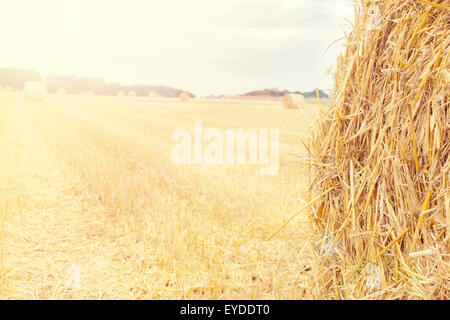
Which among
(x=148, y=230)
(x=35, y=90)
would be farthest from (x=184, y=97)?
(x=148, y=230)

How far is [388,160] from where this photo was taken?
2258 mm

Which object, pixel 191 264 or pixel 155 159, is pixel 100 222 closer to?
pixel 191 264

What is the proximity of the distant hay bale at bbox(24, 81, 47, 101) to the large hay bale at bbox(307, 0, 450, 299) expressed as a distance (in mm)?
24054

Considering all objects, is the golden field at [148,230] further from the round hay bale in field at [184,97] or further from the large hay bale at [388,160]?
the round hay bale in field at [184,97]

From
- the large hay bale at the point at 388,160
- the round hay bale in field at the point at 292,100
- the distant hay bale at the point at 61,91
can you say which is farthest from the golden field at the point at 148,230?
the distant hay bale at the point at 61,91

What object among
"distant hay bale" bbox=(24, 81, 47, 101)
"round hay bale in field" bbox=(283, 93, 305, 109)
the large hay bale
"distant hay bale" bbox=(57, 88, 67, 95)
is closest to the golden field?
the large hay bale

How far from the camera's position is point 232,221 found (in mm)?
Result: 3934

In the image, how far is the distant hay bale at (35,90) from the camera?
22.9 metres

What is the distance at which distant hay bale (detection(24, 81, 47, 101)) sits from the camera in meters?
22.9

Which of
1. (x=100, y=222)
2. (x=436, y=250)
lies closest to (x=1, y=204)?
(x=100, y=222)

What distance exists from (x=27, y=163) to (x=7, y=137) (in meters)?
3.44

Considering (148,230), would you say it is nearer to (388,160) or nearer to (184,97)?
(388,160)

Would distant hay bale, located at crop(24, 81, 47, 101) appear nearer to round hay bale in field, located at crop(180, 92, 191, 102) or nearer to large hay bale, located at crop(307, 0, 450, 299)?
round hay bale in field, located at crop(180, 92, 191, 102)

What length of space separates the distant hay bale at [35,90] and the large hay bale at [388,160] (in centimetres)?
2405
